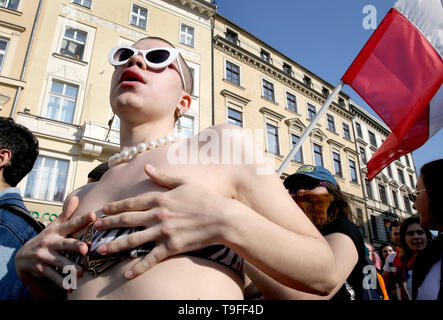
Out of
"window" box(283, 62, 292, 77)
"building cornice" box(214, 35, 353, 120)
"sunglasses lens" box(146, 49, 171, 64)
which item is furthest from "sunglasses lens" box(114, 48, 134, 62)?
"window" box(283, 62, 292, 77)

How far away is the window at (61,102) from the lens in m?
9.43

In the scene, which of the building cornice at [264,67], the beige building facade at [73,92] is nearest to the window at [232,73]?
the building cornice at [264,67]

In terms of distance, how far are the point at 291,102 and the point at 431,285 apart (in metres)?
16.3

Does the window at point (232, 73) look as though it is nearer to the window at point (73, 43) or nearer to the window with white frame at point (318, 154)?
the window with white frame at point (318, 154)

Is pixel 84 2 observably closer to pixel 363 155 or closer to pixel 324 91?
pixel 324 91

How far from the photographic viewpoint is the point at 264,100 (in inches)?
604

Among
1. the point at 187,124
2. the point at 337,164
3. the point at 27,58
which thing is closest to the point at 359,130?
the point at 337,164

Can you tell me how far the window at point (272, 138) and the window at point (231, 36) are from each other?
5.36 metres

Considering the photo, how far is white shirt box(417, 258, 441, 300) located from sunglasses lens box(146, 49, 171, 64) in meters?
2.15

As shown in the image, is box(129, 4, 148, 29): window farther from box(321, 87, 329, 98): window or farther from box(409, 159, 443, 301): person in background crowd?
box(321, 87, 329, 98): window

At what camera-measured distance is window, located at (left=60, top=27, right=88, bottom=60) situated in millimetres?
10281

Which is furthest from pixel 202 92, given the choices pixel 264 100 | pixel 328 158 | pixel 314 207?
pixel 314 207

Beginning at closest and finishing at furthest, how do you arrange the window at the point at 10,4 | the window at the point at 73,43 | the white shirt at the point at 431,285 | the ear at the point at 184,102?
1. the ear at the point at 184,102
2. the white shirt at the point at 431,285
3. the window at the point at 10,4
4. the window at the point at 73,43

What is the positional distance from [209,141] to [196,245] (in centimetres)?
34
